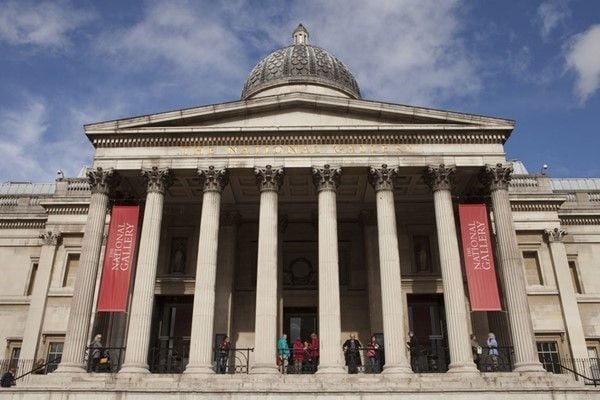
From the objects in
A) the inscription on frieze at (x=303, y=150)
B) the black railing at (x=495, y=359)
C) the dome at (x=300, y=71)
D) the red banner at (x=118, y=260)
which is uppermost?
the dome at (x=300, y=71)

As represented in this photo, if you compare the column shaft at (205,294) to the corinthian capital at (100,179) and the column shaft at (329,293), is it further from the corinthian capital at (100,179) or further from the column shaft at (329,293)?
the corinthian capital at (100,179)

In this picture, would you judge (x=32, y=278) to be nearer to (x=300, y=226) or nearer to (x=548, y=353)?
(x=300, y=226)

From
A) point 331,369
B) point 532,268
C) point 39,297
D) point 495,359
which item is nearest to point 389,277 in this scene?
point 331,369

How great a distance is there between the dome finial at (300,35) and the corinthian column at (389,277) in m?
13.7

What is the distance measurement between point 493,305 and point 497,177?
5088 mm

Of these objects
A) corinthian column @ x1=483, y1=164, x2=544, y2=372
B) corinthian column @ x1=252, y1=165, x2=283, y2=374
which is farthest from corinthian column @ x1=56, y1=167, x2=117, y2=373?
corinthian column @ x1=483, y1=164, x2=544, y2=372

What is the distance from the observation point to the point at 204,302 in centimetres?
1973

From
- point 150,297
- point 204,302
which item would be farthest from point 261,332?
point 150,297

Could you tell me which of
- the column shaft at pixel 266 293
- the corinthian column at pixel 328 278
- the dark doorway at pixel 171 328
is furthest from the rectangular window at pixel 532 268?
the dark doorway at pixel 171 328

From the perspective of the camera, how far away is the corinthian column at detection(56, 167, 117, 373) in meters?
19.3

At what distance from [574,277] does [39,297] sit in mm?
27670

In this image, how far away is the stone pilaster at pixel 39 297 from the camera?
2653 cm

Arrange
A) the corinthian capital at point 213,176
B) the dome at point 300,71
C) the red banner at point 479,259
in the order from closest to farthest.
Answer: the red banner at point 479,259 < the corinthian capital at point 213,176 < the dome at point 300,71

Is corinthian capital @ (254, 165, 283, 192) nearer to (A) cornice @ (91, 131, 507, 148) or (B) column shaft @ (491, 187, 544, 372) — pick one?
(A) cornice @ (91, 131, 507, 148)
